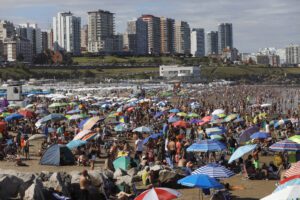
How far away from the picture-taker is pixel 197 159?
16781 mm

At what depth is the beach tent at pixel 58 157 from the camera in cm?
1656

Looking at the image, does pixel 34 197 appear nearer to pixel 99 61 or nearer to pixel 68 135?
pixel 68 135

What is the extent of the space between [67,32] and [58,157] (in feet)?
538

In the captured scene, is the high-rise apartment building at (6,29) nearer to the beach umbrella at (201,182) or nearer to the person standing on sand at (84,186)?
the person standing on sand at (84,186)

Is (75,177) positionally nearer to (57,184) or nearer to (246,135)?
(57,184)

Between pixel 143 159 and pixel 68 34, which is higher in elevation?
pixel 68 34

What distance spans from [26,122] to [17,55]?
10907 cm

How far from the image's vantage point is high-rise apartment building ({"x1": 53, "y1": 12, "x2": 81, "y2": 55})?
575 feet

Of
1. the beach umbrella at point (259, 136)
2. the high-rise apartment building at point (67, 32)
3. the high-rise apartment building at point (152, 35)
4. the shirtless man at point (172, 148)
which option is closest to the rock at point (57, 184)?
the shirtless man at point (172, 148)

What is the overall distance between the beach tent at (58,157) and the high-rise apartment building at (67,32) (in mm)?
155868

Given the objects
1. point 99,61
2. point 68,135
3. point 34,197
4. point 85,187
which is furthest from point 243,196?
point 99,61

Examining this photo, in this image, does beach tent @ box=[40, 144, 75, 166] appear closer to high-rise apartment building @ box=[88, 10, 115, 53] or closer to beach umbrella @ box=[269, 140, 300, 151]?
beach umbrella @ box=[269, 140, 300, 151]

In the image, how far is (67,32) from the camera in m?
177

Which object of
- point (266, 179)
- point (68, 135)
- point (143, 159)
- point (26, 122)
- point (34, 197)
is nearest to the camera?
point (34, 197)
